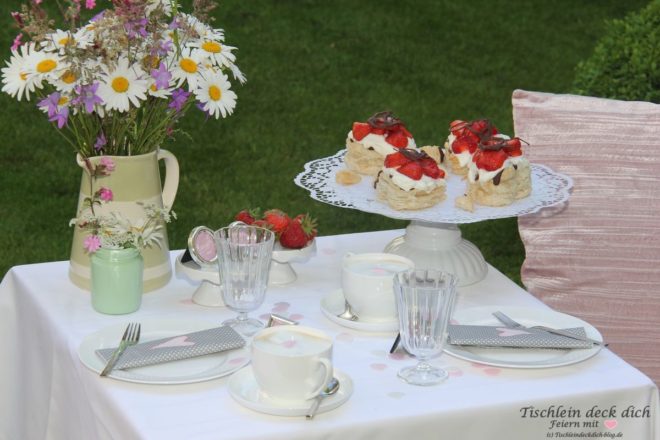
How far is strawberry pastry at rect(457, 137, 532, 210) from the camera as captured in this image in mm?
2703

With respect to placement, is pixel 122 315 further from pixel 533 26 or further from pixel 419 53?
pixel 533 26

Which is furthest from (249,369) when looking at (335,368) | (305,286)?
(305,286)

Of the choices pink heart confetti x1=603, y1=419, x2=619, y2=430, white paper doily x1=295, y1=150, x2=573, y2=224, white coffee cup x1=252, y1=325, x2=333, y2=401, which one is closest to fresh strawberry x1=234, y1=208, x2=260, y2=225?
white paper doily x1=295, y1=150, x2=573, y2=224

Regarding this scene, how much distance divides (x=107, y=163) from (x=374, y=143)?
2.68 ft

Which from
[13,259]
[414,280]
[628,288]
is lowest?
[13,259]

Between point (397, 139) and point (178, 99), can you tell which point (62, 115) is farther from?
point (397, 139)

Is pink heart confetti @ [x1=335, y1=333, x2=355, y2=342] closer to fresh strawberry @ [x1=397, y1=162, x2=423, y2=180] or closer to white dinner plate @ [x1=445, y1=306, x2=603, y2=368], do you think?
white dinner plate @ [x1=445, y1=306, x2=603, y2=368]

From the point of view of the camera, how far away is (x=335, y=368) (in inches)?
86.0

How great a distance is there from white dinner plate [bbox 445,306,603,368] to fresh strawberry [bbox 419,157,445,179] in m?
0.41

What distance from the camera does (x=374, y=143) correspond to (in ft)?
9.75

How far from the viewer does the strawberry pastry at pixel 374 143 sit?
295cm

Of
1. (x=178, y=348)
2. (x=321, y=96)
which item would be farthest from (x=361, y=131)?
(x=321, y=96)

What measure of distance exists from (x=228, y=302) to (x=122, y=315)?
0.30 metres

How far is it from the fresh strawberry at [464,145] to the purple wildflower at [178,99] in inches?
32.5
